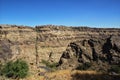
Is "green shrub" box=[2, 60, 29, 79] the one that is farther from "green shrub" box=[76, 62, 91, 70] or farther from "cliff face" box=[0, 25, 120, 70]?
"cliff face" box=[0, 25, 120, 70]

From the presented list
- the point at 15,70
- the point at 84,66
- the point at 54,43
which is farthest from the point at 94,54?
the point at 15,70

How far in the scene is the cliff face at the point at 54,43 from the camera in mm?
43312

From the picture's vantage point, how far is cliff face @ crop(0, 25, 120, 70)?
142ft

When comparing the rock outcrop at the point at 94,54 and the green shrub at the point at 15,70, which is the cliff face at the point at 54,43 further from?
the green shrub at the point at 15,70

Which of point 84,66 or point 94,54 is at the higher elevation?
point 94,54

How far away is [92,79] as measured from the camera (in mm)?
29297

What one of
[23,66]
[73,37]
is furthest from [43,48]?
[23,66]

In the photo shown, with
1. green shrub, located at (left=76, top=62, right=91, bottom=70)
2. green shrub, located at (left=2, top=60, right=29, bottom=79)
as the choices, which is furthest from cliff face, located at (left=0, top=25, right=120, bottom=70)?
green shrub, located at (left=2, top=60, right=29, bottom=79)

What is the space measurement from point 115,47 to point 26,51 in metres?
17.3

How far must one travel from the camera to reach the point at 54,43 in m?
51.3

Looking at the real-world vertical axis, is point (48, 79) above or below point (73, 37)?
below

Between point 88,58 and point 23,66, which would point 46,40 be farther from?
point 23,66

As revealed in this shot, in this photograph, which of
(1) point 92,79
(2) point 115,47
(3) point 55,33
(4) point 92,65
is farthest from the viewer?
(3) point 55,33

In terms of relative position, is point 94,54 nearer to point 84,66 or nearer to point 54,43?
point 84,66
